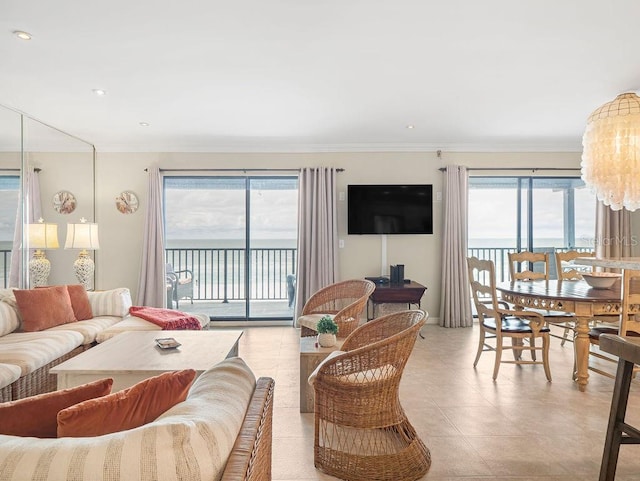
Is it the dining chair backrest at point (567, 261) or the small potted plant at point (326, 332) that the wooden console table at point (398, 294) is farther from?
the small potted plant at point (326, 332)

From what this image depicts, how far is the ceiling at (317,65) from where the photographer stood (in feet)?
7.97

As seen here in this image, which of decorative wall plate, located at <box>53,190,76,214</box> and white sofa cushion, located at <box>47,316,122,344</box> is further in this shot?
decorative wall plate, located at <box>53,190,76,214</box>

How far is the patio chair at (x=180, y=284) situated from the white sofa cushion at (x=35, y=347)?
9.29 ft

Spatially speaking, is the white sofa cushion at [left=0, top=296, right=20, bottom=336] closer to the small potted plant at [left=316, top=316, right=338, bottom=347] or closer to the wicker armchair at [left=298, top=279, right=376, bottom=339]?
the wicker armchair at [left=298, top=279, right=376, bottom=339]

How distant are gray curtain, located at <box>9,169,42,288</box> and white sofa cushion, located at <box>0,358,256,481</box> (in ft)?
13.0

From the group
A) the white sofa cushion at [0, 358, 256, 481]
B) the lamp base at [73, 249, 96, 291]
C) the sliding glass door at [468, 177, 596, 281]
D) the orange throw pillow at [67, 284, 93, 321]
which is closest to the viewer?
the white sofa cushion at [0, 358, 256, 481]

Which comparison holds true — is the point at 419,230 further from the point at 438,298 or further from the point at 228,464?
the point at 228,464

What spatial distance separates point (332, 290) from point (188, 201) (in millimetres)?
3619

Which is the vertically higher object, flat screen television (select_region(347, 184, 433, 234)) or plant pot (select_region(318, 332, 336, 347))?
flat screen television (select_region(347, 184, 433, 234))

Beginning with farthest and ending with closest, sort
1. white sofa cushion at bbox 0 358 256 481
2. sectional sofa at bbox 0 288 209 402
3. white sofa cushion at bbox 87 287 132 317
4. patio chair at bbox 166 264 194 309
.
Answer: patio chair at bbox 166 264 194 309 → white sofa cushion at bbox 87 287 132 317 → sectional sofa at bbox 0 288 209 402 → white sofa cushion at bbox 0 358 256 481

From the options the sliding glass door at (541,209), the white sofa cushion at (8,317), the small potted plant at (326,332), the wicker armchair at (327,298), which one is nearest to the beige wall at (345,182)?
the sliding glass door at (541,209)

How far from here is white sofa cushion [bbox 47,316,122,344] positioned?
141 inches

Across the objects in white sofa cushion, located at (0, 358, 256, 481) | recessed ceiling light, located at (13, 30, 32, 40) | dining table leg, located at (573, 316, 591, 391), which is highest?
recessed ceiling light, located at (13, 30, 32, 40)

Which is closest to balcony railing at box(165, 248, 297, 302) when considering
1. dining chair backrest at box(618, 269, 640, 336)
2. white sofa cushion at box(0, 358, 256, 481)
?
dining chair backrest at box(618, 269, 640, 336)
